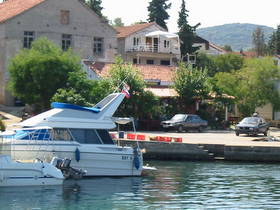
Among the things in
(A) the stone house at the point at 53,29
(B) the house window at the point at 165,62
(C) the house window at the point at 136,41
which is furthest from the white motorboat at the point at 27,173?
(C) the house window at the point at 136,41

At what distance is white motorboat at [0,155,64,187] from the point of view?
2923cm

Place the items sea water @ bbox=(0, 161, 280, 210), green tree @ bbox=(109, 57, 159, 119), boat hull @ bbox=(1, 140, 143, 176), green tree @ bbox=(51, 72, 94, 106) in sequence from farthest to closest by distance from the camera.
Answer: green tree @ bbox=(109, 57, 159, 119)
green tree @ bbox=(51, 72, 94, 106)
boat hull @ bbox=(1, 140, 143, 176)
sea water @ bbox=(0, 161, 280, 210)

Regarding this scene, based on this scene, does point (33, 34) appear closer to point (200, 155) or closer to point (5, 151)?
point (200, 155)

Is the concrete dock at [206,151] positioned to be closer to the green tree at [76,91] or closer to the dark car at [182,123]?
the green tree at [76,91]

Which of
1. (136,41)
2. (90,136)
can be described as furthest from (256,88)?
(90,136)

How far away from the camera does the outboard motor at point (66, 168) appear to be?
31.4 m

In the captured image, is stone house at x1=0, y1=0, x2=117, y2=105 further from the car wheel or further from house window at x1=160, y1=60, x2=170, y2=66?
the car wheel

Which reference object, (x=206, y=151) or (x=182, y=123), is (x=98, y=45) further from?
(x=206, y=151)

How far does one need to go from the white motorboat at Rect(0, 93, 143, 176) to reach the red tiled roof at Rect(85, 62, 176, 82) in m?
30.1

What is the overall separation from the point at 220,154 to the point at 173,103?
21.1 meters

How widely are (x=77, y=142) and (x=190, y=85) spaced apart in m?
29.8

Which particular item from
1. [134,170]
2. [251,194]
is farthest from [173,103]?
[251,194]

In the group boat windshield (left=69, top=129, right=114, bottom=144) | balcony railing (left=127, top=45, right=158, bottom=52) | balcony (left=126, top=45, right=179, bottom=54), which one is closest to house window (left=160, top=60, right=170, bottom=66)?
balcony (left=126, top=45, right=179, bottom=54)

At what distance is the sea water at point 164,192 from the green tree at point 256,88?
33.3m
